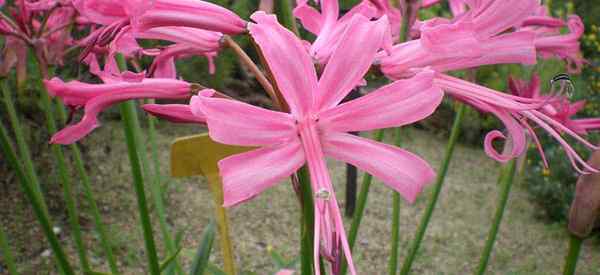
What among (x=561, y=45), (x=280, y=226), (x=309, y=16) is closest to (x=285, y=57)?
(x=309, y=16)

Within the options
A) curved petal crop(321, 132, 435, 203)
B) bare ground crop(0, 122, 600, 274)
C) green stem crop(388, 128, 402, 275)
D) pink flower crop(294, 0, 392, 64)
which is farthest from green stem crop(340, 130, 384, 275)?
bare ground crop(0, 122, 600, 274)

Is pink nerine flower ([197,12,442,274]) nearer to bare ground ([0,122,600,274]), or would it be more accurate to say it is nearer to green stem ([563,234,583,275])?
green stem ([563,234,583,275])

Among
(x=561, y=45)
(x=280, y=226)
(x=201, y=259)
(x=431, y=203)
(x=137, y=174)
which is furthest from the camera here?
(x=280, y=226)

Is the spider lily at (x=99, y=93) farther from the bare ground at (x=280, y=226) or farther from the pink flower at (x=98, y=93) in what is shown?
the bare ground at (x=280, y=226)

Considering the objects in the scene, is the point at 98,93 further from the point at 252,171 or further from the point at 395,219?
the point at 395,219

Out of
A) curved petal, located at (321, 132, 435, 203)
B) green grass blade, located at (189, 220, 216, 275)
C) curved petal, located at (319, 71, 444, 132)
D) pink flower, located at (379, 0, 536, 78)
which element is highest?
pink flower, located at (379, 0, 536, 78)

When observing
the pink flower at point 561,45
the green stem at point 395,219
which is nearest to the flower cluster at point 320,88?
the pink flower at point 561,45
